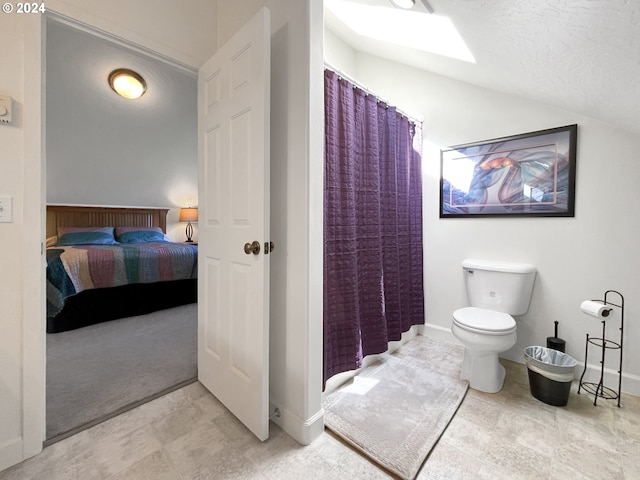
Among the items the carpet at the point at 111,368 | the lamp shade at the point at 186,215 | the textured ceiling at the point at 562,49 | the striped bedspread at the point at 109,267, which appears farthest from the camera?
the lamp shade at the point at 186,215

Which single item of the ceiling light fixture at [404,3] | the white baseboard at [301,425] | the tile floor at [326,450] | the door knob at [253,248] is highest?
the ceiling light fixture at [404,3]

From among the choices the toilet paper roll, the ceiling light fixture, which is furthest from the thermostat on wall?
the toilet paper roll

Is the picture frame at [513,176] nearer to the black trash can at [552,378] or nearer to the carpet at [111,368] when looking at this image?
the black trash can at [552,378]

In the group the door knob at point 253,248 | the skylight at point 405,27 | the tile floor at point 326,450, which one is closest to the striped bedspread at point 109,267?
the tile floor at point 326,450

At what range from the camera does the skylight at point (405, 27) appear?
139cm

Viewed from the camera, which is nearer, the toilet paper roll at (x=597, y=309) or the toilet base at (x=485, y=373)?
the toilet paper roll at (x=597, y=309)

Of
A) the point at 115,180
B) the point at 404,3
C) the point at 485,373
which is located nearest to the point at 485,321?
the point at 485,373

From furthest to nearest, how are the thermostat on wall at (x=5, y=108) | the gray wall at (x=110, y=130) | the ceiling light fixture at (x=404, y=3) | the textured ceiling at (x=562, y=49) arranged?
the gray wall at (x=110, y=130), the ceiling light fixture at (x=404, y=3), the thermostat on wall at (x=5, y=108), the textured ceiling at (x=562, y=49)

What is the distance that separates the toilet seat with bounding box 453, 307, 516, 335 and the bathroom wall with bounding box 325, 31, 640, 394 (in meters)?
0.39

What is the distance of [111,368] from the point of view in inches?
77.5

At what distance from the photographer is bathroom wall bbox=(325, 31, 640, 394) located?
1.66m

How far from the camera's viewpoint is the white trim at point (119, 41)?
1284 mm

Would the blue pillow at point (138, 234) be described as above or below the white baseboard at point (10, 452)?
above

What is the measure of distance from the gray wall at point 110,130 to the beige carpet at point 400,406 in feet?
13.3
